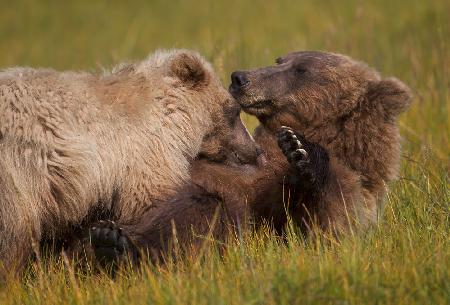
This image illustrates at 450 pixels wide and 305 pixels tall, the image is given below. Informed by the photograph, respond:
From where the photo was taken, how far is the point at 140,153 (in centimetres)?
546

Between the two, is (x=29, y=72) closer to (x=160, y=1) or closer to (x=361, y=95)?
(x=361, y=95)

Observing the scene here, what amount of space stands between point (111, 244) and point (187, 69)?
152 centimetres

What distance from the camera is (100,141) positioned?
5344 millimetres

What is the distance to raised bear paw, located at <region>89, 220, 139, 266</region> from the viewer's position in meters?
5.02

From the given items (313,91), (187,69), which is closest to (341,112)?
(313,91)

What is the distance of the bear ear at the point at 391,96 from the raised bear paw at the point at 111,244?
2.33 meters

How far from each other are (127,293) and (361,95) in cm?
275

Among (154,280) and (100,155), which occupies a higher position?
(100,155)

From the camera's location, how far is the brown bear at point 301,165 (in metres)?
5.29

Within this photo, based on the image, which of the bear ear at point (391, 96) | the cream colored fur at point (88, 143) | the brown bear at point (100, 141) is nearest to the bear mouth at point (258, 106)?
the brown bear at point (100, 141)

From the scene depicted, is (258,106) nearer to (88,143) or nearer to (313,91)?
(313,91)

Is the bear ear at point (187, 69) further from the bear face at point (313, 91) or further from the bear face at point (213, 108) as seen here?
the bear face at point (313, 91)

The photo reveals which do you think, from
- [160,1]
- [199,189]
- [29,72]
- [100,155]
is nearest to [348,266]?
[199,189]

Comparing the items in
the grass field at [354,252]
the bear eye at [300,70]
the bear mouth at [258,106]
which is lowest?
the grass field at [354,252]
